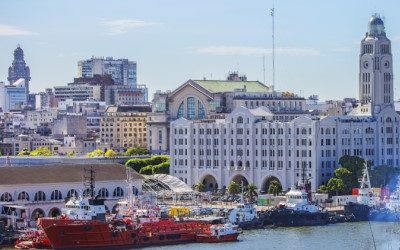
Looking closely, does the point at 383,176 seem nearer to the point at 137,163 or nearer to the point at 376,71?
the point at 376,71

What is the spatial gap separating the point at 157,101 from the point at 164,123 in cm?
329

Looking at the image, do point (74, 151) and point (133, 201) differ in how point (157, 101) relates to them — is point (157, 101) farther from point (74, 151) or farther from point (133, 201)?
point (133, 201)

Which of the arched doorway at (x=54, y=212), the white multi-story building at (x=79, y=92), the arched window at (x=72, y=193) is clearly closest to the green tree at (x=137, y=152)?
the arched window at (x=72, y=193)

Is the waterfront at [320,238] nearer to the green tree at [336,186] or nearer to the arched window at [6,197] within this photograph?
the green tree at [336,186]

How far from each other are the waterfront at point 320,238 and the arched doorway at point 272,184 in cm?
1331

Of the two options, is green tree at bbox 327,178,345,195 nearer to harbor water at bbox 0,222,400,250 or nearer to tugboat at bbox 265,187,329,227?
tugboat at bbox 265,187,329,227

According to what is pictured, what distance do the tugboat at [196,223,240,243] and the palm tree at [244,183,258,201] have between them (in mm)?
17777

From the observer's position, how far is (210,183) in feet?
315

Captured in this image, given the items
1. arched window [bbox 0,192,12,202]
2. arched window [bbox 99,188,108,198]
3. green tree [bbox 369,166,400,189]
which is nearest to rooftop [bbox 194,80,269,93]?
green tree [bbox 369,166,400,189]

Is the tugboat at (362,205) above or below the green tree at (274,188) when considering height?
below

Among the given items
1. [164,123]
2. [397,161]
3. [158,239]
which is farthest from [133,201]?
[164,123]

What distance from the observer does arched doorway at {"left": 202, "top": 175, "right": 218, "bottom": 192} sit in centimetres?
9500

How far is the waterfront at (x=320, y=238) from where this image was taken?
6222cm

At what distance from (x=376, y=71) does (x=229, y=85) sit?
15902 mm
